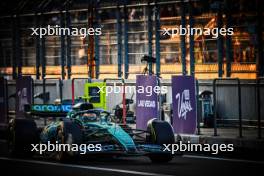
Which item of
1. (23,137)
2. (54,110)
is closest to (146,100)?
(54,110)

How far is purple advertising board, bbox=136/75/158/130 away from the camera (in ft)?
74.8

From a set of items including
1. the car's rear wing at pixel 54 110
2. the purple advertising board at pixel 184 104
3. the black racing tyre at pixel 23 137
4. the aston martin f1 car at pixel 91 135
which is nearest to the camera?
the aston martin f1 car at pixel 91 135

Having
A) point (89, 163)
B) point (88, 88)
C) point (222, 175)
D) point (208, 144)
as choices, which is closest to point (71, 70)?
point (88, 88)

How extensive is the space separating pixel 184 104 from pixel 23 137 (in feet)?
17.2

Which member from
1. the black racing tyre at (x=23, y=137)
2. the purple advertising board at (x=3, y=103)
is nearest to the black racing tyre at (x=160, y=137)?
the black racing tyre at (x=23, y=137)

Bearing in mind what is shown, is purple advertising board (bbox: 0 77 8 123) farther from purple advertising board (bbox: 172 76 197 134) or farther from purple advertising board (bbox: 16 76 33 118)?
purple advertising board (bbox: 172 76 197 134)

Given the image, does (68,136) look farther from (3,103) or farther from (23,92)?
(3,103)

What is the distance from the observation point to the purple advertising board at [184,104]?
2152 cm

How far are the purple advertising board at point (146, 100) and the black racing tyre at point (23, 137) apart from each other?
17.6ft

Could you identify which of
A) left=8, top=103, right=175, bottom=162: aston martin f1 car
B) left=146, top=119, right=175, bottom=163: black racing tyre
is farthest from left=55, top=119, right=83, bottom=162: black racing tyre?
left=146, top=119, right=175, bottom=163: black racing tyre

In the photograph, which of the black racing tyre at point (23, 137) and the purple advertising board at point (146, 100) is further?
the purple advertising board at point (146, 100)

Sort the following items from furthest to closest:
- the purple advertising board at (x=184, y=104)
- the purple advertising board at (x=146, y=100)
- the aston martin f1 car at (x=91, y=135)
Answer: the purple advertising board at (x=146, y=100), the purple advertising board at (x=184, y=104), the aston martin f1 car at (x=91, y=135)

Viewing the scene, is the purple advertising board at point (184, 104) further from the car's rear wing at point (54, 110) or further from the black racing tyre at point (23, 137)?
the black racing tyre at point (23, 137)

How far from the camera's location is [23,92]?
1102 inches
